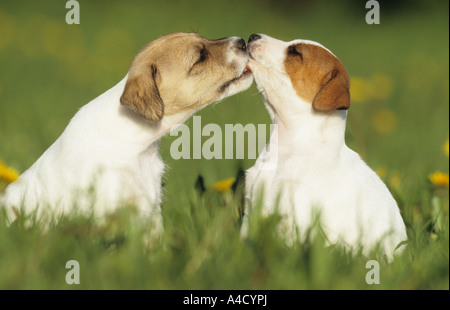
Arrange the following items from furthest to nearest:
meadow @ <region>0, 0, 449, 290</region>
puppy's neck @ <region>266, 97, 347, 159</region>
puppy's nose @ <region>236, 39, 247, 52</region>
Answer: puppy's nose @ <region>236, 39, 247, 52</region>, puppy's neck @ <region>266, 97, 347, 159</region>, meadow @ <region>0, 0, 449, 290</region>

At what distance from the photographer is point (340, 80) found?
464cm

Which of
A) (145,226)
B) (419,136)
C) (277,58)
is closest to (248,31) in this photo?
(419,136)

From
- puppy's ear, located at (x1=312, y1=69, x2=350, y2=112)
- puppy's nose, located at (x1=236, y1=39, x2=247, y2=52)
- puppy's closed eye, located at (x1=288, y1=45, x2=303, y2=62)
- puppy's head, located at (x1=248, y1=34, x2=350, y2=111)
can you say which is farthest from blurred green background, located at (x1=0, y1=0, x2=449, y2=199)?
puppy's ear, located at (x1=312, y1=69, x2=350, y2=112)

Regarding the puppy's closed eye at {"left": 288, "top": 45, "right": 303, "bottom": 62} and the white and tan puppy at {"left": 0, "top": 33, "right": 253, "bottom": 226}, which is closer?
the white and tan puppy at {"left": 0, "top": 33, "right": 253, "bottom": 226}

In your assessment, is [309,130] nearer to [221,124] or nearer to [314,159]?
[314,159]

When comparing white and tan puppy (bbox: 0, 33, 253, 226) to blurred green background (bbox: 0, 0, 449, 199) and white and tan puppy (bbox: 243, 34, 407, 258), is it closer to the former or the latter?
white and tan puppy (bbox: 243, 34, 407, 258)

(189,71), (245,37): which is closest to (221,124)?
(189,71)

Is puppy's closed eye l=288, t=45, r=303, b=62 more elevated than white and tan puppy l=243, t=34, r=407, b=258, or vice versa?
puppy's closed eye l=288, t=45, r=303, b=62

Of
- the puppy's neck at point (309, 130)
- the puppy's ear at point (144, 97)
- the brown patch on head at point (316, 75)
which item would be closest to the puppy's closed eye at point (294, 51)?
the brown patch on head at point (316, 75)

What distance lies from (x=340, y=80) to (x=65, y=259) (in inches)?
79.5

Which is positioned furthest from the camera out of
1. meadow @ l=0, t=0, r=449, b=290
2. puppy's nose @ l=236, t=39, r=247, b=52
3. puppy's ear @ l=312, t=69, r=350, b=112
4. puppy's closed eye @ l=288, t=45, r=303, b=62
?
puppy's nose @ l=236, t=39, r=247, b=52

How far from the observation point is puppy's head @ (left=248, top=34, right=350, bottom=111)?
4613 mm

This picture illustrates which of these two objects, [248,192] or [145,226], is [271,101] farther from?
[145,226]

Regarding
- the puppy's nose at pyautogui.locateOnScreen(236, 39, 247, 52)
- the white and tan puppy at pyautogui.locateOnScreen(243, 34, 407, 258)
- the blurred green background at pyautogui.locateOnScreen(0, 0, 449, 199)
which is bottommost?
the white and tan puppy at pyautogui.locateOnScreen(243, 34, 407, 258)
